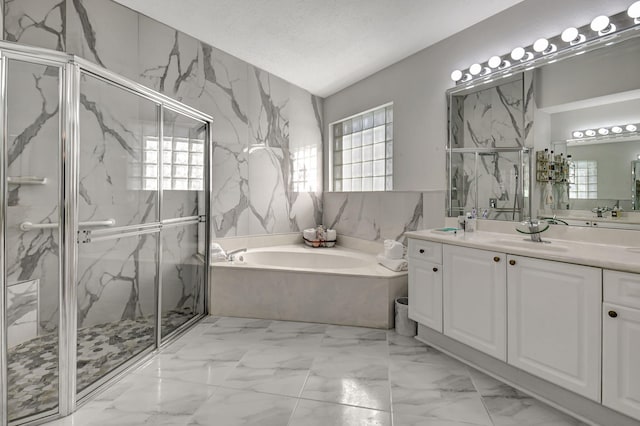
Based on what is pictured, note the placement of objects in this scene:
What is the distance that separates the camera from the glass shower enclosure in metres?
1.55

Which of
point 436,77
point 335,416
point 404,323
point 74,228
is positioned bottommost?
point 335,416

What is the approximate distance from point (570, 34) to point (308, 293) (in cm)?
255

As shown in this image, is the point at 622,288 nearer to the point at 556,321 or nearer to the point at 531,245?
the point at 556,321

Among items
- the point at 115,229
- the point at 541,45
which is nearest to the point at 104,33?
the point at 115,229

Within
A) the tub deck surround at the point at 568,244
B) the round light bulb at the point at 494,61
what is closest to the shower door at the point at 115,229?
the tub deck surround at the point at 568,244

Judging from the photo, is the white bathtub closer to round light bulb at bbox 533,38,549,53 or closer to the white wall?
the white wall

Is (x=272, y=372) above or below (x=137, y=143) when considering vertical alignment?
below

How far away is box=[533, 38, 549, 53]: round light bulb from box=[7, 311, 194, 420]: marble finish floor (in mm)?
3165

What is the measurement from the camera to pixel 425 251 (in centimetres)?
238

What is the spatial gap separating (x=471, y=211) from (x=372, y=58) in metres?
1.77

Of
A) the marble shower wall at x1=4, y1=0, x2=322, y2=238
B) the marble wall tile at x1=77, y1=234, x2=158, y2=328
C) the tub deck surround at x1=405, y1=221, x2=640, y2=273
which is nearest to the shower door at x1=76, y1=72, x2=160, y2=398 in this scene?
the marble wall tile at x1=77, y1=234, x2=158, y2=328

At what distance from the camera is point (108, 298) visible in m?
2.03

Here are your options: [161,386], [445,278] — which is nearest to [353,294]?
[445,278]

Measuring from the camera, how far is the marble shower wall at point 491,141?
7.85 feet
